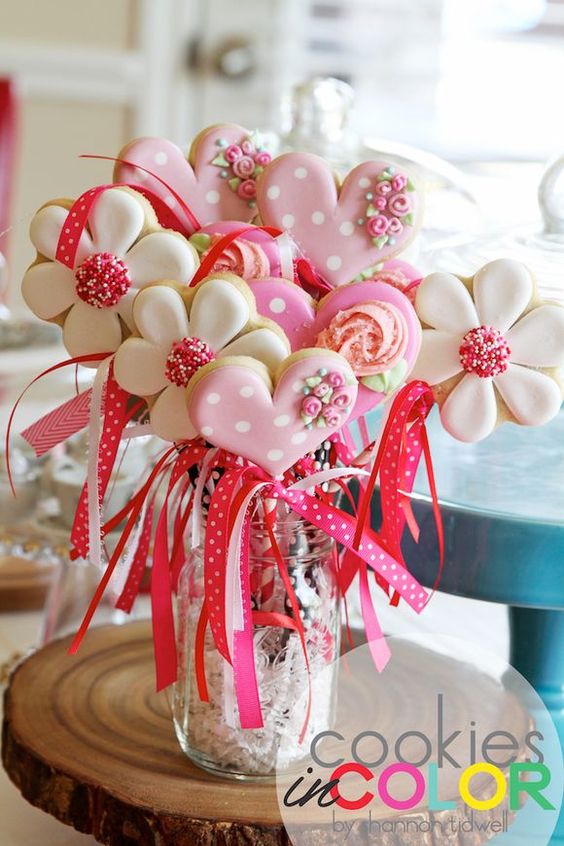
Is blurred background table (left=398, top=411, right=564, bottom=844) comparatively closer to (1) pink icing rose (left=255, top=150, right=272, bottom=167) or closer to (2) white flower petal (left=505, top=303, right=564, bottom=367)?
(2) white flower petal (left=505, top=303, right=564, bottom=367)

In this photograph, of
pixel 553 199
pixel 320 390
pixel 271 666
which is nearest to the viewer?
pixel 320 390

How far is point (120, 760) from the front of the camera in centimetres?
76

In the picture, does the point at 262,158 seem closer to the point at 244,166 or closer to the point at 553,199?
the point at 244,166

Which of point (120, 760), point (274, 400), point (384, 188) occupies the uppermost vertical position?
point (384, 188)

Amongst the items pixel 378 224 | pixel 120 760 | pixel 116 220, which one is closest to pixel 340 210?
pixel 378 224

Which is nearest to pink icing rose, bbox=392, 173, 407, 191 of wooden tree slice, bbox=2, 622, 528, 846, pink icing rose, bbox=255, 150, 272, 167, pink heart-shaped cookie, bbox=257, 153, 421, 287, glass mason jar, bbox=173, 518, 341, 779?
pink heart-shaped cookie, bbox=257, 153, 421, 287

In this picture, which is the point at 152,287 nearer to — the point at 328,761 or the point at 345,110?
the point at 328,761

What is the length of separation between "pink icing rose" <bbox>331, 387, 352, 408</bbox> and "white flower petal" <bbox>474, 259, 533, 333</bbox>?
0.10m

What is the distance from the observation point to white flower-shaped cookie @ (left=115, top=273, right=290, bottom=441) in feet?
2.01

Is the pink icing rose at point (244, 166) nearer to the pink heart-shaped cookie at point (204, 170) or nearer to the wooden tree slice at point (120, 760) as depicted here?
the pink heart-shaped cookie at point (204, 170)

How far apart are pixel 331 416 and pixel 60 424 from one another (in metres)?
0.21

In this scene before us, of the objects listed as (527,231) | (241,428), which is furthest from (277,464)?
(527,231)

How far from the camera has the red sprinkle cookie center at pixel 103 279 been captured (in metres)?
0.65

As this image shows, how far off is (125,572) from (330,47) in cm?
216
